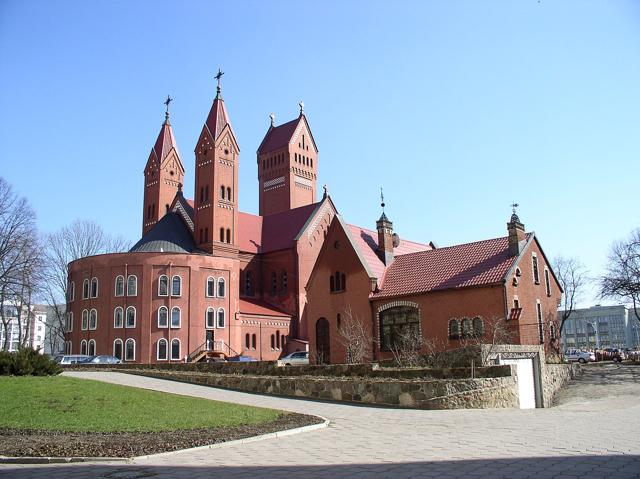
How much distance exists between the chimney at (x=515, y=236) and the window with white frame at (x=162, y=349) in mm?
30380

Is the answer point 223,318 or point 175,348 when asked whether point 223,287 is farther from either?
point 175,348

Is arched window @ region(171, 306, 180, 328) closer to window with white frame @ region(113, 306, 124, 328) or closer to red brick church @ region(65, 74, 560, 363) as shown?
red brick church @ region(65, 74, 560, 363)

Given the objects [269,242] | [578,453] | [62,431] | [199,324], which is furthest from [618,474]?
[269,242]

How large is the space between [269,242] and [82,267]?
19.6 metres

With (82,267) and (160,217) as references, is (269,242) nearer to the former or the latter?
(160,217)

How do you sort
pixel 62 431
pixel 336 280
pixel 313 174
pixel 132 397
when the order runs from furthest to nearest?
1. pixel 313 174
2. pixel 336 280
3. pixel 132 397
4. pixel 62 431

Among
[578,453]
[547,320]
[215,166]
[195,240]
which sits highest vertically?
[215,166]

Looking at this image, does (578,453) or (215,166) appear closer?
(578,453)

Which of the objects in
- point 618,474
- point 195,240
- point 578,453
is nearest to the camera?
point 618,474

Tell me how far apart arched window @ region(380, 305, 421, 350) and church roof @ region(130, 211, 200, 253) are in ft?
79.4

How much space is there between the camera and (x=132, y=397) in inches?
708

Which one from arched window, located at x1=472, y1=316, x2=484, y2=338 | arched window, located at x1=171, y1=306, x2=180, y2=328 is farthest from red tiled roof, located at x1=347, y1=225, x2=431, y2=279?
arched window, located at x1=171, y1=306, x2=180, y2=328

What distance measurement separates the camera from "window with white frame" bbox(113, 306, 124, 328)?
51.0 metres

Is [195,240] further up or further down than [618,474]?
further up
